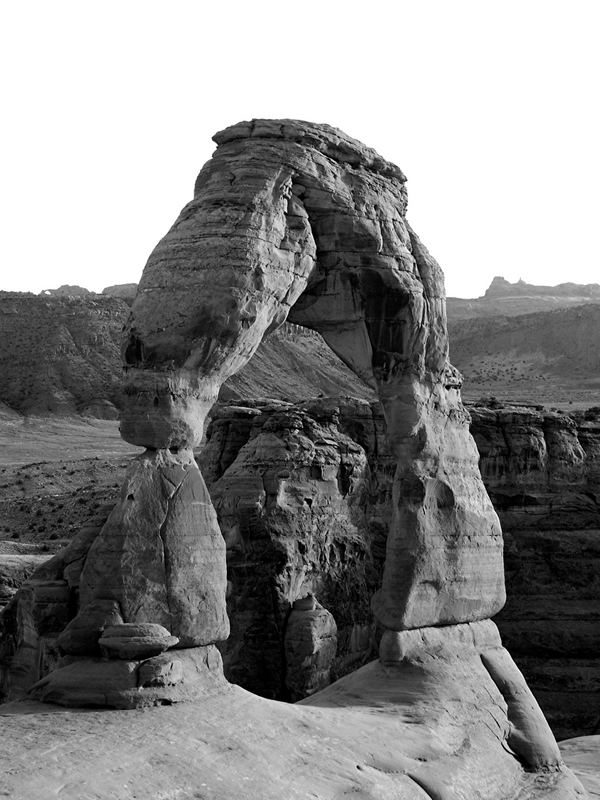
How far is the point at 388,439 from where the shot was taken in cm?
1141

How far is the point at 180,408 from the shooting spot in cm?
907

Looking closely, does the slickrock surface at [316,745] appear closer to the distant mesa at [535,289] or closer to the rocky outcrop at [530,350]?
the rocky outcrop at [530,350]

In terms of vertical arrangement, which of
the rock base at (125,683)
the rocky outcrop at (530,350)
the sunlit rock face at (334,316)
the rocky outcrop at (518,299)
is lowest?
the rock base at (125,683)

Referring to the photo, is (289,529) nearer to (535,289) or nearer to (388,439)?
(388,439)

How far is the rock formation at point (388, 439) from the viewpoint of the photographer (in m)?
8.76

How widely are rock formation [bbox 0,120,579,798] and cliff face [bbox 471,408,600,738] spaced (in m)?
13.3

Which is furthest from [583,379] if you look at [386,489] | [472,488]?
[472,488]

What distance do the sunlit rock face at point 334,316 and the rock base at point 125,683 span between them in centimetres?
158

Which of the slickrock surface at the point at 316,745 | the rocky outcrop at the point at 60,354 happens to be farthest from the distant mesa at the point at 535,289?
the slickrock surface at the point at 316,745

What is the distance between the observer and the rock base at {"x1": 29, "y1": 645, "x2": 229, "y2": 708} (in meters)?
8.35

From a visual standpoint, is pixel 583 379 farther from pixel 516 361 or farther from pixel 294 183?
pixel 294 183

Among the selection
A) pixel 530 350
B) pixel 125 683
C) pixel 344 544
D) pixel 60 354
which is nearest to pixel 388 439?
pixel 125 683

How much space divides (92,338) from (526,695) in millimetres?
61163

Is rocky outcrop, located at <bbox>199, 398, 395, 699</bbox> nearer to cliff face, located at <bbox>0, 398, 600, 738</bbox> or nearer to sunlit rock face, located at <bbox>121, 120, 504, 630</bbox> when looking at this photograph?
cliff face, located at <bbox>0, 398, 600, 738</bbox>
